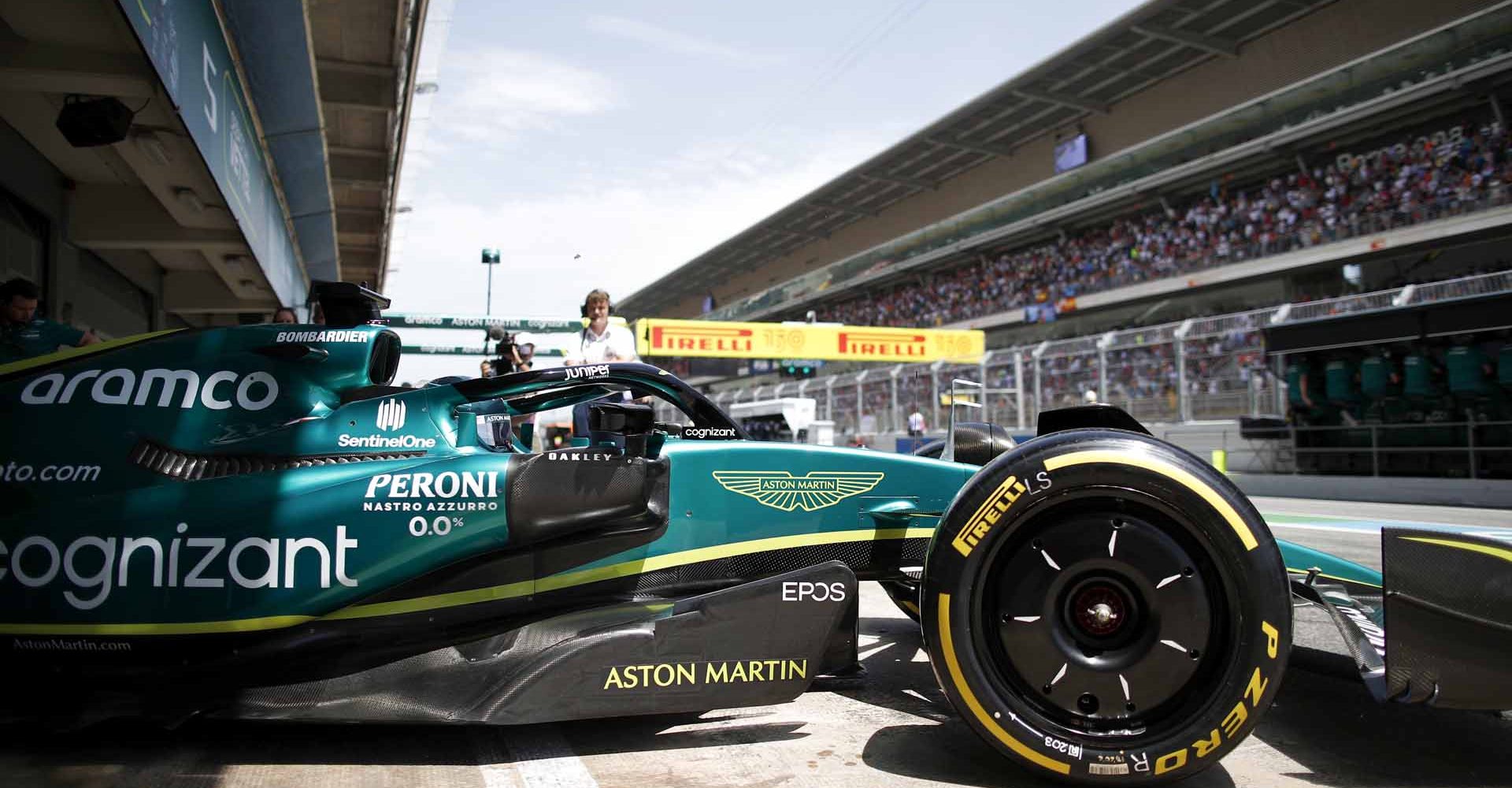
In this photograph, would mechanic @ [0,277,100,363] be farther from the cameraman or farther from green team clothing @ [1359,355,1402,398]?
green team clothing @ [1359,355,1402,398]

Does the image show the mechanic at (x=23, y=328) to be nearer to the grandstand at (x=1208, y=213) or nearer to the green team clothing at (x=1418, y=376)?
the green team clothing at (x=1418, y=376)

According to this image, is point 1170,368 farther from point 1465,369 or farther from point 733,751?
point 733,751

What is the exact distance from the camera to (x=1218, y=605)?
2539 millimetres

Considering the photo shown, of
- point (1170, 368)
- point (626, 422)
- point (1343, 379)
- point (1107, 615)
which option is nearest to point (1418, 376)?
point (1343, 379)

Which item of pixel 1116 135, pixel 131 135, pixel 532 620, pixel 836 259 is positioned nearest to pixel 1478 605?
pixel 532 620

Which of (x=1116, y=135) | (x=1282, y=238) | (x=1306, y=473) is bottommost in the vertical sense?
(x=1306, y=473)

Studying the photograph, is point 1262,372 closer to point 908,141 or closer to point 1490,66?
point 1490,66

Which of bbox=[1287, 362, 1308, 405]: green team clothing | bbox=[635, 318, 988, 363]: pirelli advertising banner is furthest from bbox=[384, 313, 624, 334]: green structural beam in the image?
bbox=[1287, 362, 1308, 405]: green team clothing

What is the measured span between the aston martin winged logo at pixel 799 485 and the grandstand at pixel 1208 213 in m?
14.3

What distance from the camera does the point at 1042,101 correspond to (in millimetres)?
35844

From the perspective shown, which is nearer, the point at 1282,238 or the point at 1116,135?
the point at 1282,238

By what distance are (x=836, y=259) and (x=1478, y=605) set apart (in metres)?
51.2

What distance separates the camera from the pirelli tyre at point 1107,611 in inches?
95.6

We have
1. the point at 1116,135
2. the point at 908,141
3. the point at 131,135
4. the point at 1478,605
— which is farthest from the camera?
the point at 908,141
